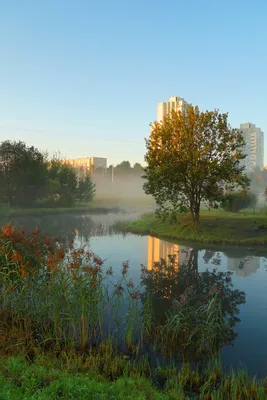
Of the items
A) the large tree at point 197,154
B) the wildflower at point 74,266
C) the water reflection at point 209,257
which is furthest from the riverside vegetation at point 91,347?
the large tree at point 197,154

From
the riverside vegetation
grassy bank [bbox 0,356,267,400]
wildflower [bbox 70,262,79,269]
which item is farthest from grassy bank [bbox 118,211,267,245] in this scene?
grassy bank [bbox 0,356,267,400]

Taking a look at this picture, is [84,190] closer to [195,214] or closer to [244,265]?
[195,214]

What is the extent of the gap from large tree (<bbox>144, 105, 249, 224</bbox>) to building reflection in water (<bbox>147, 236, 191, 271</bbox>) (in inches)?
196

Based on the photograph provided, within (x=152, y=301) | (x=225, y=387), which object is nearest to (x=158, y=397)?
(x=225, y=387)

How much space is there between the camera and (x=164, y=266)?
21438 millimetres

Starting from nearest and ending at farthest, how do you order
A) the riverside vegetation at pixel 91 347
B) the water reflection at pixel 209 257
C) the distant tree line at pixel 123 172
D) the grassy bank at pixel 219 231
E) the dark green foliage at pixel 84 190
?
the riverside vegetation at pixel 91 347, the water reflection at pixel 209 257, the grassy bank at pixel 219 231, the dark green foliage at pixel 84 190, the distant tree line at pixel 123 172

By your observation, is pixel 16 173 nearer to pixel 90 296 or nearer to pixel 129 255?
pixel 129 255

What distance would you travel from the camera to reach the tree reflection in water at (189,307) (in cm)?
1000

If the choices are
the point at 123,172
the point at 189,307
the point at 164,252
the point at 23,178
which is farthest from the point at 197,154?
the point at 123,172

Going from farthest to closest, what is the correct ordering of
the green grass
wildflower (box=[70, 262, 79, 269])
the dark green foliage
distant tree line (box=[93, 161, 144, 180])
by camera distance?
distant tree line (box=[93, 161, 144, 180]), the dark green foliage, wildflower (box=[70, 262, 79, 269]), the green grass

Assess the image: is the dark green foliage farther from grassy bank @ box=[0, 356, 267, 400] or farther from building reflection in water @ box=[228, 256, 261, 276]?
grassy bank @ box=[0, 356, 267, 400]

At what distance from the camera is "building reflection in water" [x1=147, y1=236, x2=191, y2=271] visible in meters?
23.1

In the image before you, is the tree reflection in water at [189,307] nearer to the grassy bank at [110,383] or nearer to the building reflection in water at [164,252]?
the building reflection in water at [164,252]

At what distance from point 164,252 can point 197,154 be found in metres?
10.4
